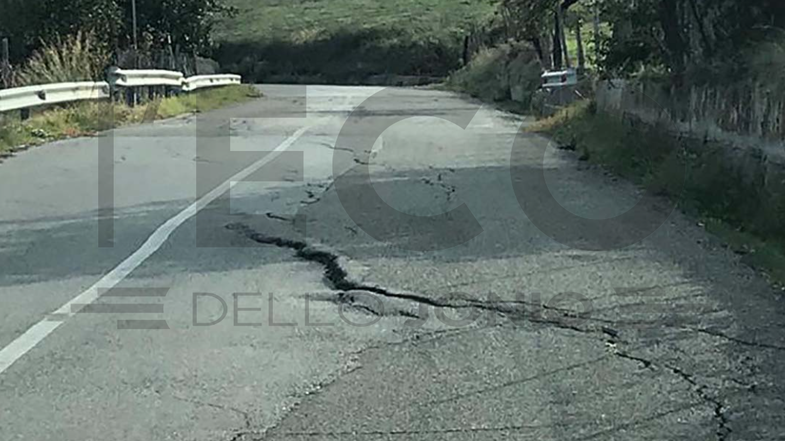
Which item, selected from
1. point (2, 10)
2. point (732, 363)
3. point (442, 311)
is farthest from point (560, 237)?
point (2, 10)

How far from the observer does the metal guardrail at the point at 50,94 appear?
696 inches

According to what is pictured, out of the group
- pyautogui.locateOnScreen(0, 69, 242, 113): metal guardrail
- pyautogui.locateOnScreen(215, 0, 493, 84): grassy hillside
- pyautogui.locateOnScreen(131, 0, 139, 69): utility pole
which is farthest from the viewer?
pyautogui.locateOnScreen(215, 0, 493, 84): grassy hillside

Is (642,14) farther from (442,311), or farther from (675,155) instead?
(442,311)

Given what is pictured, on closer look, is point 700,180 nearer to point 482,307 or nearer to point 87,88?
point 482,307

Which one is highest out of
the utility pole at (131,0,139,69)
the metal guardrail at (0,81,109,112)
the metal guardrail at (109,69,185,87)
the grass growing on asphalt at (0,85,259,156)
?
the utility pole at (131,0,139,69)

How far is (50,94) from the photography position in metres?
19.4

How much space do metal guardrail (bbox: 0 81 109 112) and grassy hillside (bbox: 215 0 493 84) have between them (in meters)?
43.1

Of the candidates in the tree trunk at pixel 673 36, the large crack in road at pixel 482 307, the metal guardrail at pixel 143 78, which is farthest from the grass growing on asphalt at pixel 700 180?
the metal guardrail at pixel 143 78

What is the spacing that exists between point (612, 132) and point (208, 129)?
24.2 ft

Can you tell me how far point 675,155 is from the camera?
12.9 meters

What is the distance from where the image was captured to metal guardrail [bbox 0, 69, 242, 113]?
17953 mm

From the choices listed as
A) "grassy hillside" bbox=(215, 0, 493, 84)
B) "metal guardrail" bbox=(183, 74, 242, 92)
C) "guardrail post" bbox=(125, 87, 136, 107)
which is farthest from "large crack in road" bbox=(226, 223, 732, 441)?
"grassy hillside" bbox=(215, 0, 493, 84)

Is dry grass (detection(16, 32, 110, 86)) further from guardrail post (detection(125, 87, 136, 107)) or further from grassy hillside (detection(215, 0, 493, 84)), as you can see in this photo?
grassy hillside (detection(215, 0, 493, 84))

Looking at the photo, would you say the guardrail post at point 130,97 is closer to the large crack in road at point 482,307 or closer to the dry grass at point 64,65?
the dry grass at point 64,65
